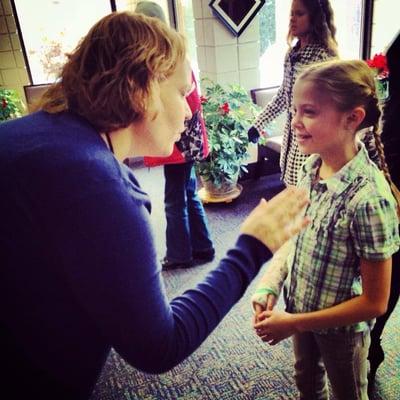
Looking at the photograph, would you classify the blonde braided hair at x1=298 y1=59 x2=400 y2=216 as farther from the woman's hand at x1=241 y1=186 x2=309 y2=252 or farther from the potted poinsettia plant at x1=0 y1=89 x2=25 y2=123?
the potted poinsettia plant at x1=0 y1=89 x2=25 y2=123

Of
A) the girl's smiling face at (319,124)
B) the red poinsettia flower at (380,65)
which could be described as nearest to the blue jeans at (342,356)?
the girl's smiling face at (319,124)

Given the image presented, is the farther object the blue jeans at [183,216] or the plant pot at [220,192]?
the plant pot at [220,192]

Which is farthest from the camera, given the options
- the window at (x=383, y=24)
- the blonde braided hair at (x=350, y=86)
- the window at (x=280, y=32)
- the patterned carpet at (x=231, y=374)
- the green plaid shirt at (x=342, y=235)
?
the window at (x=280, y=32)

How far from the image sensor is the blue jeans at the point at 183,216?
2365 mm

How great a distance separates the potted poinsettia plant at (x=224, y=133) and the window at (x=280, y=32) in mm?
804

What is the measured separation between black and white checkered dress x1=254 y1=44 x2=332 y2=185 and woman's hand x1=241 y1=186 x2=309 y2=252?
1.34m

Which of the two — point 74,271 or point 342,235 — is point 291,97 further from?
point 74,271

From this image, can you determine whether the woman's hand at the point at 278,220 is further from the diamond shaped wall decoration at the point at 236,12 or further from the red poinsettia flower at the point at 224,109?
the diamond shaped wall decoration at the point at 236,12

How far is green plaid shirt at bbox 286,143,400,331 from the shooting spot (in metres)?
0.84

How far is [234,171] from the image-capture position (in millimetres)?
3275

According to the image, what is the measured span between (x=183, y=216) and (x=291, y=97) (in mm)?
959

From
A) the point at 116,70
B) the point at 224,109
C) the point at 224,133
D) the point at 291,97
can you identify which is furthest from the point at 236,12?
the point at 116,70

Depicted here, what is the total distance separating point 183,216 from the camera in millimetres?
2430

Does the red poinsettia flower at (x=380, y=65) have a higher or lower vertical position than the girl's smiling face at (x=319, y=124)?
lower
